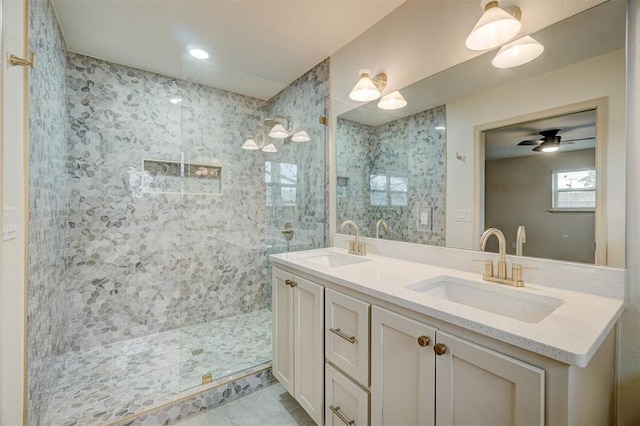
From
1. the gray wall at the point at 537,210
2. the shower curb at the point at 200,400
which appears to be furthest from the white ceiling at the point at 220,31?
the shower curb at the point at 200,400

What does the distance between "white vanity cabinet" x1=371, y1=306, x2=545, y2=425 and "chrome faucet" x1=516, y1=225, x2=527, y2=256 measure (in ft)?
2.13

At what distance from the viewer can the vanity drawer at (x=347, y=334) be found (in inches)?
44.6

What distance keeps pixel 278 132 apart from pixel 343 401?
90.3 inches

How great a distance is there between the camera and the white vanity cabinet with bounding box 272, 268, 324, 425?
1.39 m

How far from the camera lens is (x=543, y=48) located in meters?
1.13

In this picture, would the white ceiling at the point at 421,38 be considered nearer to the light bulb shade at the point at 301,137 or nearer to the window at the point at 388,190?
the light bulb shade at the point at 301,137

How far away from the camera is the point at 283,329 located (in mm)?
1711

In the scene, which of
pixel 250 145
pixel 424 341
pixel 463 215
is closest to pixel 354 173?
pixel 463 215

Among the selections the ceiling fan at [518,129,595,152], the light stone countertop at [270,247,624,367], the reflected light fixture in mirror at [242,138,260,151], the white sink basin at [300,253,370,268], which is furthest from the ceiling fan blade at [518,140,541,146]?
the reflected light fixture in mirror at [242,138,260,151]

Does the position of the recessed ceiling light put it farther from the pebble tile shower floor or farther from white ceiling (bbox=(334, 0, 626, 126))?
the pebble tile shower floor

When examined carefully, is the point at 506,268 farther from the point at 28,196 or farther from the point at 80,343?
the point at 80,343

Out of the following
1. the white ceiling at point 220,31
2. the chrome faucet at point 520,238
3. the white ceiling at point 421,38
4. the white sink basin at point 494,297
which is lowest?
the white sink basin at point 494,297

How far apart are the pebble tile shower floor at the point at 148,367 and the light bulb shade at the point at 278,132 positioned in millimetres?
1888

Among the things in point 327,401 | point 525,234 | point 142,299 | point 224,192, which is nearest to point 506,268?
point 525,234
